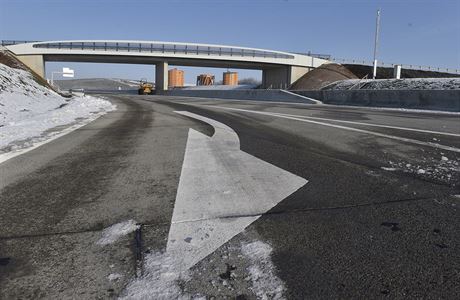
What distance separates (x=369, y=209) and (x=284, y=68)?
64.0 m

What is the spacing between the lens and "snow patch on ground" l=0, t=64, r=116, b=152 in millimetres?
7902

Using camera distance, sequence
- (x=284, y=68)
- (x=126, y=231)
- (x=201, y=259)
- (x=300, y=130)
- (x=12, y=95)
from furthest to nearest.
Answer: (x=284, y=68) → (x=12, y=95) → (x=300, y=130) → (x=126, y=231) → (x=201, y=259)

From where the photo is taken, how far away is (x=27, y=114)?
48.5 feet

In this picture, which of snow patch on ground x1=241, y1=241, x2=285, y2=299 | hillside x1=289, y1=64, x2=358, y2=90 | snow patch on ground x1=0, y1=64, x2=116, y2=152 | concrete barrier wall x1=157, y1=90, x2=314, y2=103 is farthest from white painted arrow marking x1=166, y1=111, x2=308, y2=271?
hillside x1=289, y1=64, x2=358, y2=90

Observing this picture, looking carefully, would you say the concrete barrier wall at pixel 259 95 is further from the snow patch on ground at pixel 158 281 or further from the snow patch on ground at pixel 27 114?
the snow patch on ground at pixel 158 281

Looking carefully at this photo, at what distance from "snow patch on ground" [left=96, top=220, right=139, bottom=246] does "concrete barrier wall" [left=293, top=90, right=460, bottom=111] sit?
65.6 feet

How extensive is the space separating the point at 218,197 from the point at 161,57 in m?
60.5

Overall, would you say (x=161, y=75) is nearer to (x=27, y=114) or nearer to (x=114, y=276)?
(x=27, y=114)

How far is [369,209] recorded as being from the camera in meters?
3.36

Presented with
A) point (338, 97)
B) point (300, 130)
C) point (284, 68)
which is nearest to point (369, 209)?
point (300, 130)

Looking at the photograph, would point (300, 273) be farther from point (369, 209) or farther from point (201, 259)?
point (369, 209)

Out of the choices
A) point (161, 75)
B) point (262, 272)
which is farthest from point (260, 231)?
point (161, 75)

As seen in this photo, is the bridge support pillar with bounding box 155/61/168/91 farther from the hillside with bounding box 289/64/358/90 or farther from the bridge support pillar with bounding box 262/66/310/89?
the hillside with bounding box 289/64/358/90

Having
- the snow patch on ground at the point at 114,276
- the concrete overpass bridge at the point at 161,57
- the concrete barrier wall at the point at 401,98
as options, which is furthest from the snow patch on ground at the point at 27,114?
the concrete overpass bridge at the point at 161,57
